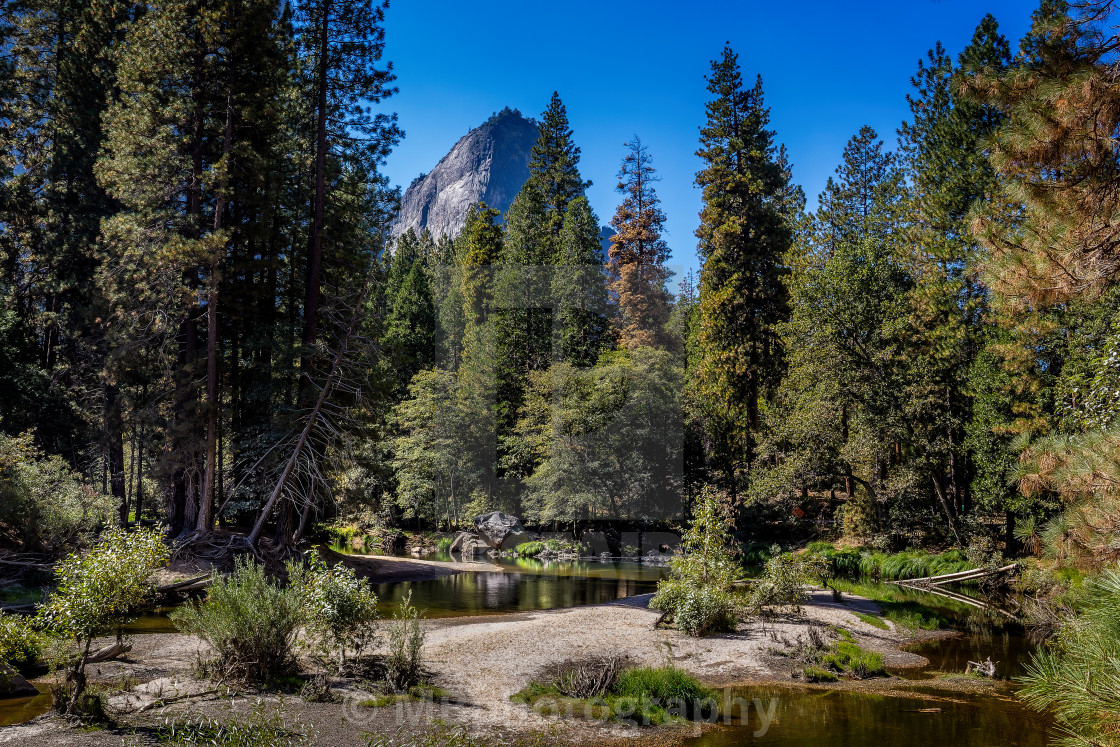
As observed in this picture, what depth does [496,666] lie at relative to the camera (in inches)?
404

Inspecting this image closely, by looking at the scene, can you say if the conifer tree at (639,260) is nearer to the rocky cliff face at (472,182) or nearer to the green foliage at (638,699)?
the green foliage at (638,699)

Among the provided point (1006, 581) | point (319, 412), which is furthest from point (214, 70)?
point (1006, 581)

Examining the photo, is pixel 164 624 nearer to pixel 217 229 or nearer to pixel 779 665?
pixel 217 229

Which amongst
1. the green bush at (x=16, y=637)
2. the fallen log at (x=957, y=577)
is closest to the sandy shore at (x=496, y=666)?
the green bush at (x=16, y=637)

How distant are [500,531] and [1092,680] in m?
32.4

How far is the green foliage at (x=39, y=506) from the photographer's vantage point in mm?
15477

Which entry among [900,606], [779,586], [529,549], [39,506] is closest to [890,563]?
[900,606]

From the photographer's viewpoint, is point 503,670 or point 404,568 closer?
point 503,670

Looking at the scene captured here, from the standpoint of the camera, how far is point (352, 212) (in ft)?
72.8

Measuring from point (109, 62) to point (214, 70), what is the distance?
837cm

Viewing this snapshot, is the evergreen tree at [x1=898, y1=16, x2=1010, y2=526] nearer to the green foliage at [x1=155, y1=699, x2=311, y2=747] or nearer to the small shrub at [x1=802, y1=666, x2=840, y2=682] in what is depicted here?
the small shrub at [x1=802, y1=666, x2=840, y2=682]

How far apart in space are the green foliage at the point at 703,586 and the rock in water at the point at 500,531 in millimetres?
20344

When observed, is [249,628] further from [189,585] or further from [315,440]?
[315,440]

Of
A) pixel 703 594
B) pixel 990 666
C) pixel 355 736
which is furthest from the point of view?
pixel 703 594
